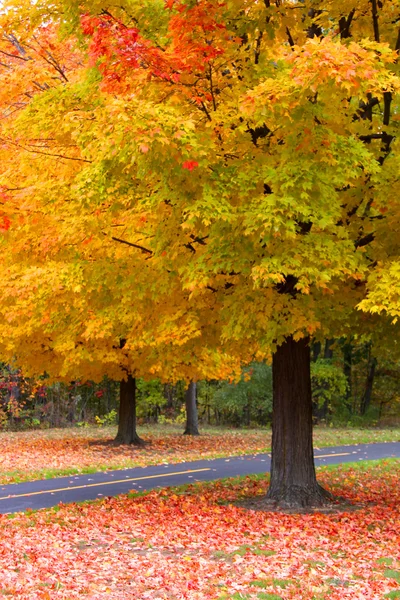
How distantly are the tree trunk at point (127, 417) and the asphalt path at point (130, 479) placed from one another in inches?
161

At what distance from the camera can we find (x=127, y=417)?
22.9 m

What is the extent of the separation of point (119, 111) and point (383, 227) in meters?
3.85

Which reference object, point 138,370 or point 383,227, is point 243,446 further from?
point 383,227

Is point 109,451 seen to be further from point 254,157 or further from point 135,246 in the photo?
point 254,157

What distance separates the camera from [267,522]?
9969 mm

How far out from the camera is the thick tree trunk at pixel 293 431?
37.2 feet

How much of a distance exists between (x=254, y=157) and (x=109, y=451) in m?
A: 13.6

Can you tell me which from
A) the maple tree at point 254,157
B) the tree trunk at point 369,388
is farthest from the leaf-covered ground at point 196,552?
the tree trunk at point 369,388

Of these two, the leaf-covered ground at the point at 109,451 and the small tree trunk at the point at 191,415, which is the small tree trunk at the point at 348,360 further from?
the small tree trunk at the point at 191,415

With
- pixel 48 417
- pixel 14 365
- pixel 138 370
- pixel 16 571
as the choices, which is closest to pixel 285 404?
pixel 16 571

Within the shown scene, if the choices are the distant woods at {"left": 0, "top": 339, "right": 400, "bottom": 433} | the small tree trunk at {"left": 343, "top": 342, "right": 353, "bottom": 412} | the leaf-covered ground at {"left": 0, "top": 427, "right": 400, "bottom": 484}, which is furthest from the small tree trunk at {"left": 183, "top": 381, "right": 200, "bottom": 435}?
the small tree trunk at {"left": 343, "top": 342, "right": 353, "bottom": 412}

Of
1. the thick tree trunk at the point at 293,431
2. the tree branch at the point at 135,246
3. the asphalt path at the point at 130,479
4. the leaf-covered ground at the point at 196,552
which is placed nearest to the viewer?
the leaf-covered ground at the point at 196,552

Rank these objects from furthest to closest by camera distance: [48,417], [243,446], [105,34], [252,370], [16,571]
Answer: [48,417] → [252,370] → [243,446] → [105,34] → [16,571]

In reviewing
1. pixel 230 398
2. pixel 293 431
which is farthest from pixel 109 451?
pixel 230 398
